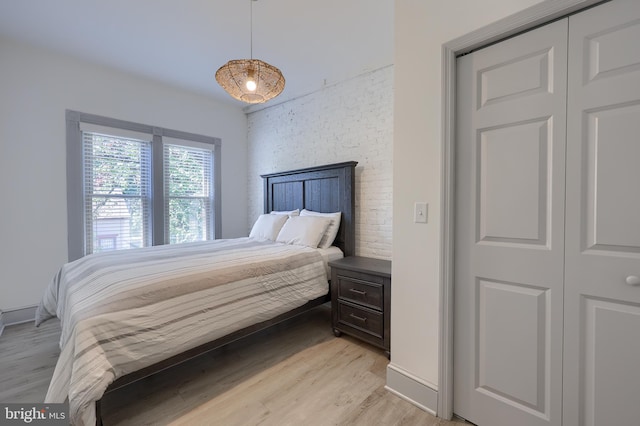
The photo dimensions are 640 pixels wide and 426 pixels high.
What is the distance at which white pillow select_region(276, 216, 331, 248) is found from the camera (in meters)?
3.10

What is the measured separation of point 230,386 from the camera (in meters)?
1.90

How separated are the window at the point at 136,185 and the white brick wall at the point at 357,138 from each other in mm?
1250

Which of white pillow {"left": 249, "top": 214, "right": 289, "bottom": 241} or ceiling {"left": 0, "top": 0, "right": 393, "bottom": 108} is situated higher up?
ceiling {"left": 0, "top": 0, "right": 393, "bottom": 108}

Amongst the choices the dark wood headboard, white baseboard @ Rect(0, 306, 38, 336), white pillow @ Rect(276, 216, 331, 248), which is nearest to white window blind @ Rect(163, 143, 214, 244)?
the dark wood headboard

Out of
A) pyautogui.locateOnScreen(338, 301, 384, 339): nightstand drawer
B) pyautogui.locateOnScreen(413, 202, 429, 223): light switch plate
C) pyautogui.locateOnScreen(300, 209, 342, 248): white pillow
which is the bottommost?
pyautogui.locateOnScreen(338, 301, 384, 339): nightstand drawer

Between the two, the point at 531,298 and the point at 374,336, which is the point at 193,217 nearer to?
the point at 374,336

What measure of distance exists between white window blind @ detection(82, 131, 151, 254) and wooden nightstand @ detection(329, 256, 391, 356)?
2821 mm

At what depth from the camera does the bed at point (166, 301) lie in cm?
137

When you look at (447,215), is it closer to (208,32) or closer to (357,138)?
(357,138)

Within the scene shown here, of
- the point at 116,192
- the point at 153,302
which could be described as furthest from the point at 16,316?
the point at 153,302

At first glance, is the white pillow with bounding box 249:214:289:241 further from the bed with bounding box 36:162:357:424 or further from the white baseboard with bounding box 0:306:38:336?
the white baseboard with bounding box 0:306:38:336

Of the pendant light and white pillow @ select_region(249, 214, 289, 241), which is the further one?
white pillow @ select_region(249, 214, 289, 241)

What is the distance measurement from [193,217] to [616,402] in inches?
179

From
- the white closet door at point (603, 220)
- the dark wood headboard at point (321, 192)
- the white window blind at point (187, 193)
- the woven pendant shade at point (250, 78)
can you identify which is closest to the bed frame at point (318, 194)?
the dark wood headboard at point (321, 192)
